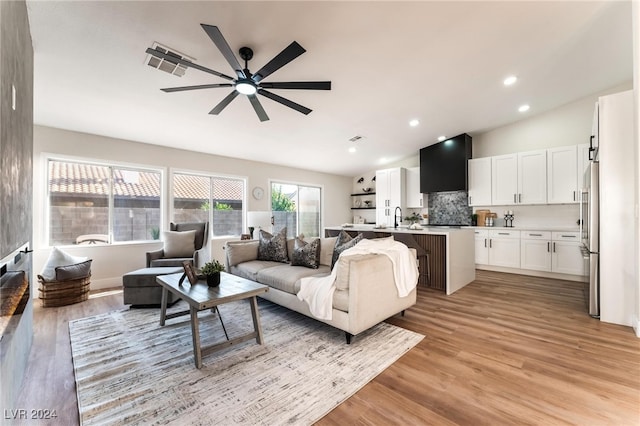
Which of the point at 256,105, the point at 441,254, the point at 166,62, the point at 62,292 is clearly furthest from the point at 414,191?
the point at 62,292

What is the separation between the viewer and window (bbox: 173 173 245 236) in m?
5.17

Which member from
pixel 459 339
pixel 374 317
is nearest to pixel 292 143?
pixel 374 317

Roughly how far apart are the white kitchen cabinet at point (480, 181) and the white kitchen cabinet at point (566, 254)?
135cm

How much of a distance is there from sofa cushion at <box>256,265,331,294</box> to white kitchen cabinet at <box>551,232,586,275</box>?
14.5ft

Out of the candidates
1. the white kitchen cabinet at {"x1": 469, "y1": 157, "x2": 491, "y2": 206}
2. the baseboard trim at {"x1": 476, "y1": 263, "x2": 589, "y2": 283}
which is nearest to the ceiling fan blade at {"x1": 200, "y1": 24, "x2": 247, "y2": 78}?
the white kitchen cabinet at {"x1": 469, "y1": 157, "x2": 491, "y2": 206}

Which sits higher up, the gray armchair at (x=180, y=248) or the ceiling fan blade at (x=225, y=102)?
the ceiling fan blade at (x=225, y=102)

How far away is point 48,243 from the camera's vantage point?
3920 millimetres

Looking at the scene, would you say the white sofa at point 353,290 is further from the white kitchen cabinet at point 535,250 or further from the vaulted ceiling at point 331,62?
the white kitchen cabinet at point 535,250

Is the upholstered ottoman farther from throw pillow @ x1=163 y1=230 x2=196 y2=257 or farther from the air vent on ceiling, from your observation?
the air vent on ceiling

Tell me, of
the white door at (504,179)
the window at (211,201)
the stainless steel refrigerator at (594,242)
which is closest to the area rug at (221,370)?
the stainless steel refrigerator at (594,242)

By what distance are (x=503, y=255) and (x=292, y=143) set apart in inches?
193

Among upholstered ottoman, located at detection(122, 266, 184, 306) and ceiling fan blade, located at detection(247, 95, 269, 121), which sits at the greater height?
ceiling fan blade, located at detection(247, 95, 269, 121)

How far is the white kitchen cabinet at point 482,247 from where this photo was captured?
18.2 ft

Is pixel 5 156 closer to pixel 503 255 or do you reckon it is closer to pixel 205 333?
pixel 205 333
